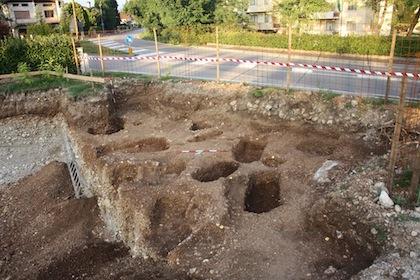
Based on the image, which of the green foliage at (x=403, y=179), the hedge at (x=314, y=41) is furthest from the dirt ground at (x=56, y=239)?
the hedge at (x=314, y=41)

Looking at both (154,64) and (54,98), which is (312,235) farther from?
(154,64)

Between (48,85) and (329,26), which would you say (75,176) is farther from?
(329,26)

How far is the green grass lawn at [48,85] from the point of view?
711 inches

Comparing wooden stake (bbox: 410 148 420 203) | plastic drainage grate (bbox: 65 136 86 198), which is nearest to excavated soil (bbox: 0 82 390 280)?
plastic drainage grate (bbox: 65 136 86 198)

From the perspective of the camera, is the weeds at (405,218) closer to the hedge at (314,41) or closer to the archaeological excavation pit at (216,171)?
the archaeological excavation pit at (216,171)

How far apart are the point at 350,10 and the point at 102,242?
33.7m

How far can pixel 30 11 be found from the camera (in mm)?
57500

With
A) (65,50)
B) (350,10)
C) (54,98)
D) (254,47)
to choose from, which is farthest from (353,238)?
(350,10)

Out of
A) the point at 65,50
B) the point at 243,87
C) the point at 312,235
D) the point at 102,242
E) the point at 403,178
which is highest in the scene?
the point at 65,50

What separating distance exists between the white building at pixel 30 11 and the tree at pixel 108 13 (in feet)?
20.4

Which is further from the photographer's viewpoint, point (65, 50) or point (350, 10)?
point (350, 10)

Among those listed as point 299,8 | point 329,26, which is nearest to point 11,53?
point 299,8

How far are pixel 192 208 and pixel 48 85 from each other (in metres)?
12.2

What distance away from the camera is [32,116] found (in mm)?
18188
